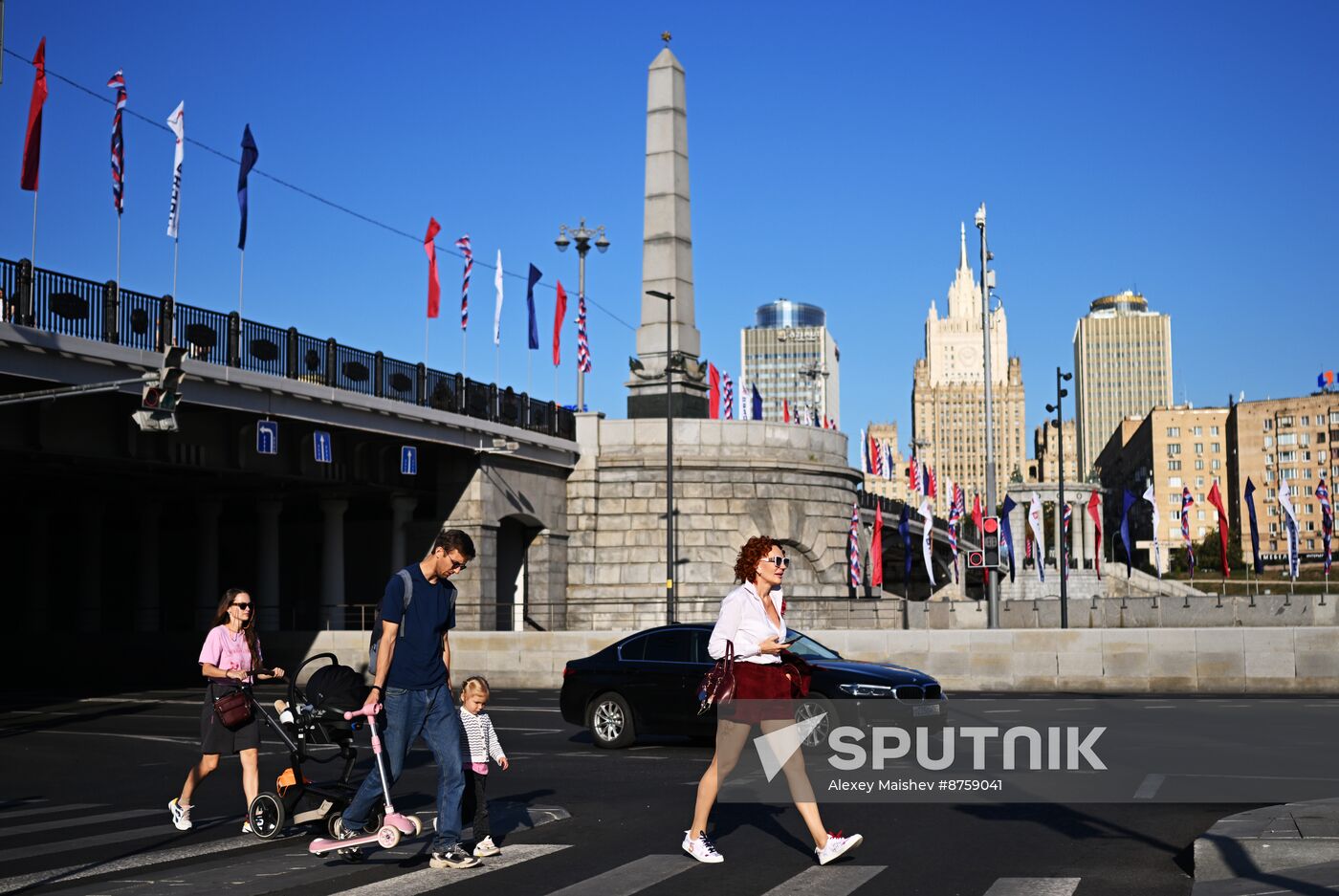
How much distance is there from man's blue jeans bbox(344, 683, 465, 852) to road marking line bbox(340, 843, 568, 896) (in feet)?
0.63

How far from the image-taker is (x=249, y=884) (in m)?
7.88

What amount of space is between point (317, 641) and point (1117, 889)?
29.9m

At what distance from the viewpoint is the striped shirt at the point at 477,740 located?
902 centimetres

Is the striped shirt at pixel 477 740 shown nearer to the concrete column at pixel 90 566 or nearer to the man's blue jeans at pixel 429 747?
the man's blue jeans at pixel 429 747

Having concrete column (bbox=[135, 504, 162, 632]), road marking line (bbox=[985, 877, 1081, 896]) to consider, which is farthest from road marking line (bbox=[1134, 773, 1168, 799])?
concrete column (bbox=[135, 504, 162, 632])

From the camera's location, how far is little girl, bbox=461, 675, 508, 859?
8.88m

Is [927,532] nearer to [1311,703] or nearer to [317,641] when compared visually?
[317,641]

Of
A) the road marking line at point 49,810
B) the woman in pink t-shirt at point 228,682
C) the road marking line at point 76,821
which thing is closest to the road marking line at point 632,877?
the woman in pink t-shirt at point 228,682

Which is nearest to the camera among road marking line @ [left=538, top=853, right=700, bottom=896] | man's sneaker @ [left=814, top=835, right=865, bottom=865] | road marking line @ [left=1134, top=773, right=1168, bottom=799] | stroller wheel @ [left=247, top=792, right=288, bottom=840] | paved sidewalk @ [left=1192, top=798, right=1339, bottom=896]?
paved sidewalk @ [left=1192, top=798, right=1339, bottom=896]

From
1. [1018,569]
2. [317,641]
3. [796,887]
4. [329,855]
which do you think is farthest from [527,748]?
[1018,569]

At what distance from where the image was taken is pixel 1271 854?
7.89 meters

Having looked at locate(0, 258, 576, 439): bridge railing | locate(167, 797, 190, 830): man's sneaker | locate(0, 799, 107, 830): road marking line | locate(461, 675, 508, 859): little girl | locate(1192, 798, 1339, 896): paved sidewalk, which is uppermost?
Answer: locate(0, 258, 576, 439): bridge railing

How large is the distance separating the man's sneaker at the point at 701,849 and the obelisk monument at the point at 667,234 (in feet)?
108

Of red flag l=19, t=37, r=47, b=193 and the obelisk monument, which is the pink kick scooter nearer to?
red flag l=19, t=37, r=47, b=193
